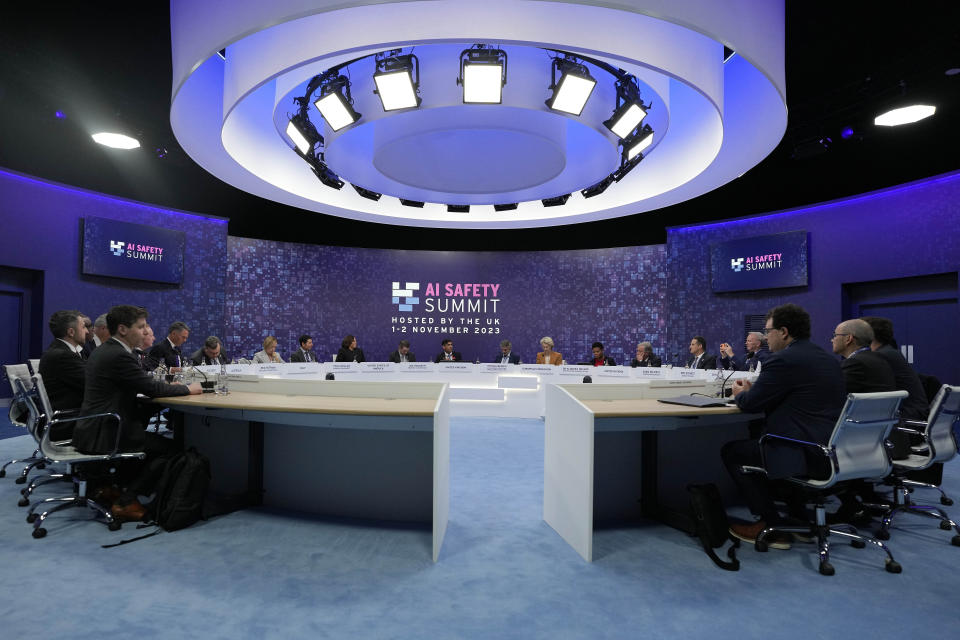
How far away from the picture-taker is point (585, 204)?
8.05m

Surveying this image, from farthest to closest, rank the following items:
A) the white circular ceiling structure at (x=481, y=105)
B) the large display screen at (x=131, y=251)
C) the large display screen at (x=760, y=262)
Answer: the large display screen at (x=760, y=262)
the large display screen at (x=131, y=251)
the white circular ceiling structure at (x=481, y=105)

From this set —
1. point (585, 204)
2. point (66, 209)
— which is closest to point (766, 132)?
point (585, 204)

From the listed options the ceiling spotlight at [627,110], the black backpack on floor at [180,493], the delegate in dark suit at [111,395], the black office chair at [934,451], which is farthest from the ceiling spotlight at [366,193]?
the black office chair at [934,451]

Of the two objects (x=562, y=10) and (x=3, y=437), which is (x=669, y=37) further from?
(x=3, y=437)

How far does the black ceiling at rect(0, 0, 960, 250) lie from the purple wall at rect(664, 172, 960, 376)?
297 mm

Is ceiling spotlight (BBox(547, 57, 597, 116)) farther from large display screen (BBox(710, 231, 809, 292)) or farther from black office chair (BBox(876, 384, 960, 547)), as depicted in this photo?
large display screen (BBox(710, 231, 809, 292))

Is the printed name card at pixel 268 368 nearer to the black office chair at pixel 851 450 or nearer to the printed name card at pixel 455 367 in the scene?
the printed name card at pixel 455 367

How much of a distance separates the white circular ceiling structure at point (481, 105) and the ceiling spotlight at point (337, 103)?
0.09ft

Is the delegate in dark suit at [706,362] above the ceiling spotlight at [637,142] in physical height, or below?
below

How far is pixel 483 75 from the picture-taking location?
3.74 metres

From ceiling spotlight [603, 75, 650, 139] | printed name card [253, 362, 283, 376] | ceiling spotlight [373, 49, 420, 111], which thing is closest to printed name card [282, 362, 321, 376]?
printed name card [253, 362, 283, 376]

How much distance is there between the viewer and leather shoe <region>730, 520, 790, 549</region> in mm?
2738

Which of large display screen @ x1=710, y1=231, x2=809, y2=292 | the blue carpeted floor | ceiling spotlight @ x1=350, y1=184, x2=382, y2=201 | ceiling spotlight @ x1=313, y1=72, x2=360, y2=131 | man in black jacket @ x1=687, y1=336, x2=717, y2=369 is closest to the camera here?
the blue carpeted floor

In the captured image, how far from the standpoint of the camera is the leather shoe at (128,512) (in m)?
2.99
